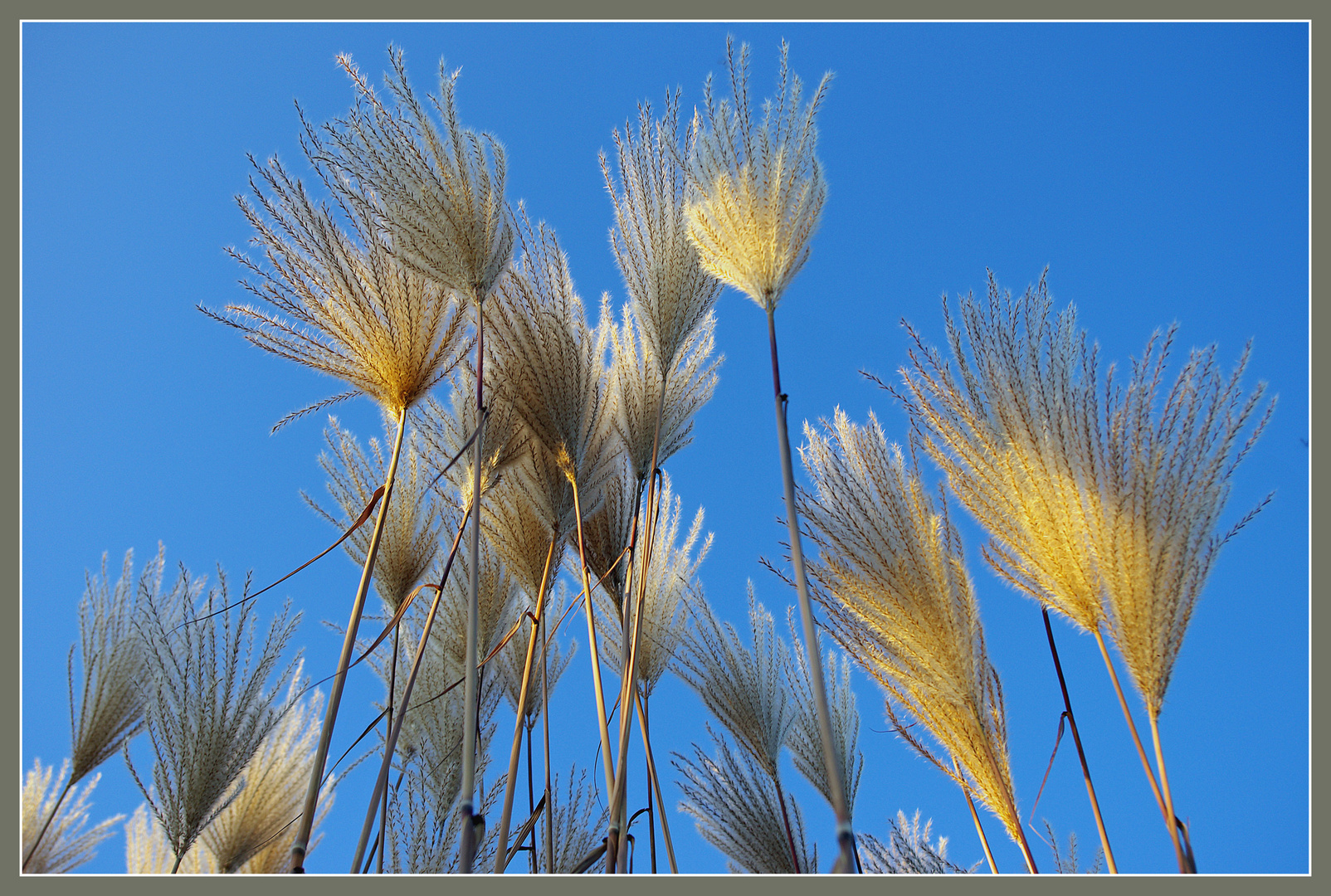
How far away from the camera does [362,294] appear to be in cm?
175

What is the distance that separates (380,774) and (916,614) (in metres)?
1.09

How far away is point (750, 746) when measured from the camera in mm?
2510

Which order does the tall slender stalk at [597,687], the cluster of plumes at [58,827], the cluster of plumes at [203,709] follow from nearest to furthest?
the tall slender stalk at [597,687]
the cluster of plumes at [203,709]
the cluster of plumes at [58,827]

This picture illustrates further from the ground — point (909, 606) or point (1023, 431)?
point (1023, 431)

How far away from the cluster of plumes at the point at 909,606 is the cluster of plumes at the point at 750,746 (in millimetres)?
775

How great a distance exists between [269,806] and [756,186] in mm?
2576

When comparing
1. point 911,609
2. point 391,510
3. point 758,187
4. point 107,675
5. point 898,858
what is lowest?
point 898,858

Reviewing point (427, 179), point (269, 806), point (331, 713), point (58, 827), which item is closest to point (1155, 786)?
point (331, 713)

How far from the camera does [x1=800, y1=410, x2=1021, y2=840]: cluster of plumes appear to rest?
1566 millimetres

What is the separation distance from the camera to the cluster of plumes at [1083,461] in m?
1.32

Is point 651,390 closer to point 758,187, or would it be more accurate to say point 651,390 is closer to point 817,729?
point 758,187

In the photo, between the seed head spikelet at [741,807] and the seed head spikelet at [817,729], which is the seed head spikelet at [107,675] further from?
the seed head spikelet at [817,729]

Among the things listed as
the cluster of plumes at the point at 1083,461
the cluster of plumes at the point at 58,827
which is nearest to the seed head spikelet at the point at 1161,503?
the cluster of plumes at the point at 1083,461

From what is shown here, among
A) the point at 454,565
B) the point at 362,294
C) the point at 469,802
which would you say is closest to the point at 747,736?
the point at 454,565
